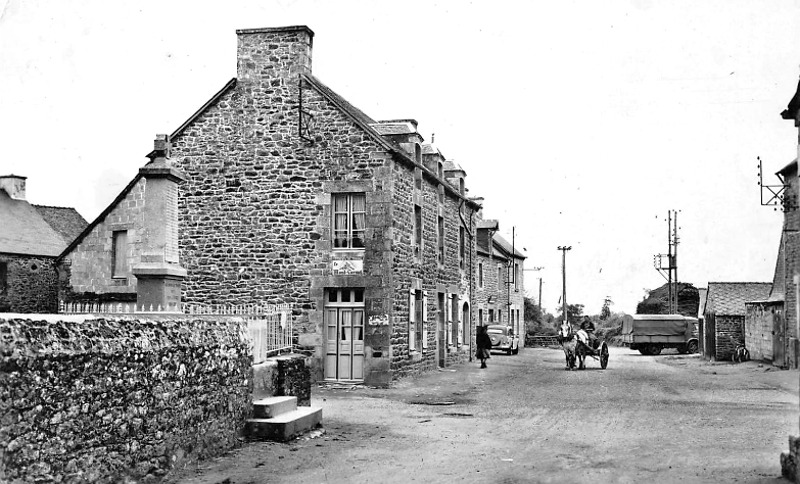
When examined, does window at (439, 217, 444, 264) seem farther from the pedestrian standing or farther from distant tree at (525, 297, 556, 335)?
distant tree at (525, 297, 556, 335)

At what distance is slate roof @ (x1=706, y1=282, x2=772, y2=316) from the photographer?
35.3 meters

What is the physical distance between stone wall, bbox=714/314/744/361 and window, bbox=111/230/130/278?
23449 millimetres

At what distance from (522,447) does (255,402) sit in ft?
11.6

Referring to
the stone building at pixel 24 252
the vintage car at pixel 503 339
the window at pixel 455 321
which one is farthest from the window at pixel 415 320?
the vintage car at pixel 503 339

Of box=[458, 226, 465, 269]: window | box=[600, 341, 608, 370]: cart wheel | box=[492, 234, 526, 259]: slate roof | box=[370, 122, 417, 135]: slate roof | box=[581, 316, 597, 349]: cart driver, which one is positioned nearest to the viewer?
box=[370, 122, 417, 135]: slate roof

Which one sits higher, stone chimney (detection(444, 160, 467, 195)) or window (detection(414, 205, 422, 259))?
stone chimney (detection(444, 160, 467, 195))

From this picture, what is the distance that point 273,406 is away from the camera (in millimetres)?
11312

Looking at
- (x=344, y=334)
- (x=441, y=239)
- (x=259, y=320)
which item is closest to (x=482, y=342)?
(x=441, y=239)

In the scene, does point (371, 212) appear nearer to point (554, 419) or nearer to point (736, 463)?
point (554, 419)

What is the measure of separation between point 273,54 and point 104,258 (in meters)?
7.60

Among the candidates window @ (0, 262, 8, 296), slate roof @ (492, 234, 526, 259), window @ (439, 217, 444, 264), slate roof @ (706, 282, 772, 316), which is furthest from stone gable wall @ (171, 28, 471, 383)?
slate roof @ (492, 234, 526, 259)

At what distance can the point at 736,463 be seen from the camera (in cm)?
962

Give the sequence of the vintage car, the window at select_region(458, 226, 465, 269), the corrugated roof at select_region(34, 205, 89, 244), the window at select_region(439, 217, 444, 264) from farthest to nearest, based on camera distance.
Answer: the corrugated roof at select_region(34, 205, 89, 244), the vintage car, the window at select_region(458, 226, 465, 269), the window at select_region(439, 217, 444, 264)

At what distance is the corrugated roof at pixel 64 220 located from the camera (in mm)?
41469
